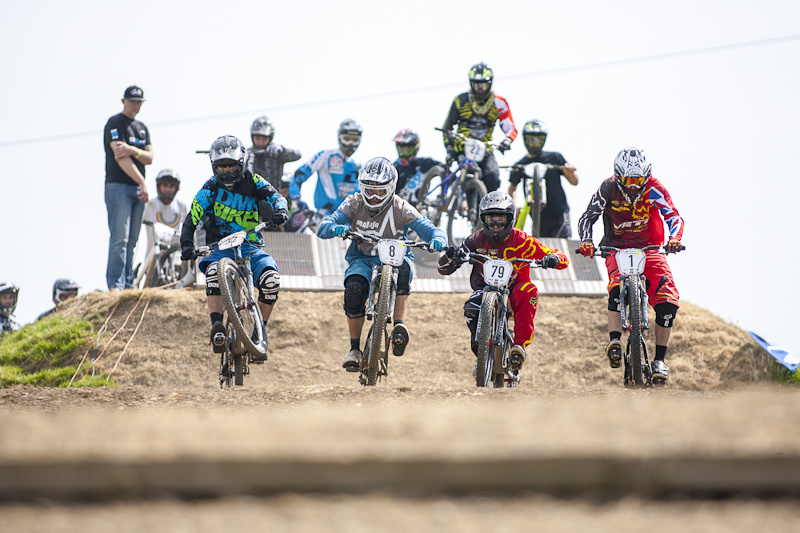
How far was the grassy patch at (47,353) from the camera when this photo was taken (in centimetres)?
1209

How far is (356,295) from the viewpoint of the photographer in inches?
375

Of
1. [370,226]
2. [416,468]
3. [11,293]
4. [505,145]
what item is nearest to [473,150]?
[505,145]

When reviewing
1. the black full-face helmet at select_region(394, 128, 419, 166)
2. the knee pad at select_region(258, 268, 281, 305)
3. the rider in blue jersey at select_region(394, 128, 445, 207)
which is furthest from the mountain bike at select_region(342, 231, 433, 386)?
the black full-face helmet at select_region(394, 128, 419, 166)

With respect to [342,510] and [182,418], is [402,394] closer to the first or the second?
[182,418]

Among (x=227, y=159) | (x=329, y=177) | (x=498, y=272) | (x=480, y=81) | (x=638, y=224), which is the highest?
(x=480, y=81)

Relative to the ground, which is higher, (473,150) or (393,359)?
(473,150)

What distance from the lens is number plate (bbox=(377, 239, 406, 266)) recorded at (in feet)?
30.4

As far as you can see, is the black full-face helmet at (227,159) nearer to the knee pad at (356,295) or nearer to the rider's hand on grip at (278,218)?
the rider's hand on grip at (278,218)

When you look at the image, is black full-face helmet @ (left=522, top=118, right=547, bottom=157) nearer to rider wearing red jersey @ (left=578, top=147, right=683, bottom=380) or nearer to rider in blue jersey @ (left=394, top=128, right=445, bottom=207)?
rider in blue jersey @ (left=394, top=128, right=445, bottom=207)

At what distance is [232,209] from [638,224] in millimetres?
3774

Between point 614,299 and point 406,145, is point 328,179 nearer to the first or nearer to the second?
point 406,145

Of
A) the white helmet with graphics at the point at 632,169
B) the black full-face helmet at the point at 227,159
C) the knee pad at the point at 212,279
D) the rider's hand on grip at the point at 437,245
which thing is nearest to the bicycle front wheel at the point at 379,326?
the rider's hand on grip at the point at 437,245

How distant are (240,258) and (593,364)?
18.0ft

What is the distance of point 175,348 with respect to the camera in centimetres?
1298
